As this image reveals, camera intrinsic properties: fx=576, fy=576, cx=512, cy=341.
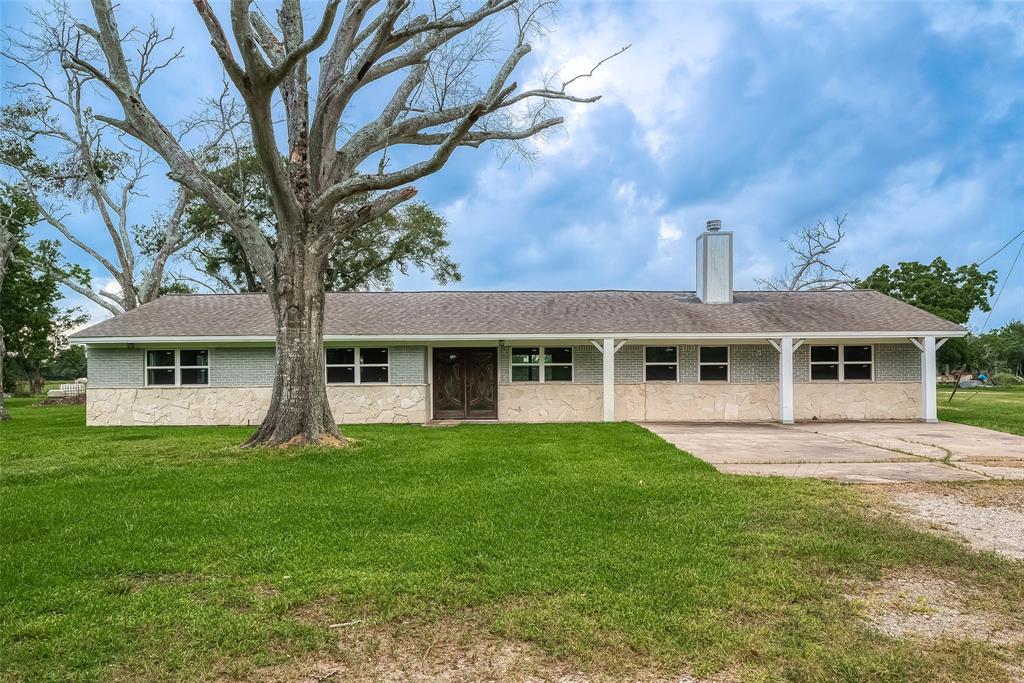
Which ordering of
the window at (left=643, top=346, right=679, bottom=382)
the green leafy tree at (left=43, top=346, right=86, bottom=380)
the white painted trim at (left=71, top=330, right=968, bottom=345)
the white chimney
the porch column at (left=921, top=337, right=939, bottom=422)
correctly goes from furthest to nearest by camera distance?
the green leafy tree at (left=43, top=346, right=86, bottom=380) → the white chimney → the window at (left=643, top=346, right=679, bottom=382) → the porch column at (left=921, top=337, right=939, bottom=422) → the white painted trim at (left=71, top=330, right=968, bottom=345)

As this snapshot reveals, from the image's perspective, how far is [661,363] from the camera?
16.0 metres

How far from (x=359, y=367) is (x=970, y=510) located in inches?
520

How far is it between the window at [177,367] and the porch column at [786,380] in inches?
606

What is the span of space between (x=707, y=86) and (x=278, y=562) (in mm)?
12915

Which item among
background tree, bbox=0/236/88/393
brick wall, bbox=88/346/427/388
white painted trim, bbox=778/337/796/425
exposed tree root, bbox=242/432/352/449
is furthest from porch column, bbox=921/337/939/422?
background tree, bbox=0/236/88/393

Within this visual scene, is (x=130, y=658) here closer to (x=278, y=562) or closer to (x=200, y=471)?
(x=278, y=562)

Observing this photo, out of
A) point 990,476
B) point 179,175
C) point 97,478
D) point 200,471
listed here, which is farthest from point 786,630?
point 179,175

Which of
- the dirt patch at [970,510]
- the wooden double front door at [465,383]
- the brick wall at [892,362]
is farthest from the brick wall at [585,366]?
the dirt patch at [970,510]

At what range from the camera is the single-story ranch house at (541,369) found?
15219 mm

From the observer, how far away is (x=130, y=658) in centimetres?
295

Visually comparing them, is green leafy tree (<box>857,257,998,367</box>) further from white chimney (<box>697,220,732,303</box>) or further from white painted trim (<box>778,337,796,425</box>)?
white painted trim (<box>778,337,796,425</box>)

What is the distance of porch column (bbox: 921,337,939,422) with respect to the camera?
49.2ft

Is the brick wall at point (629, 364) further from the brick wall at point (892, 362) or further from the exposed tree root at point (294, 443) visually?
the exposed tree root at point (294, 443)

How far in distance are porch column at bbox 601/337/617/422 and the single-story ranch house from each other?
0.12 ft
